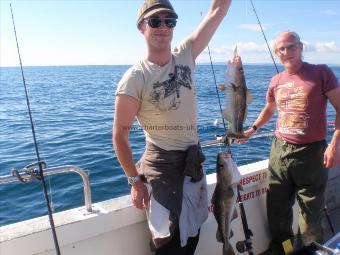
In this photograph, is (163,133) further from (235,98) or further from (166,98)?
(235,98)

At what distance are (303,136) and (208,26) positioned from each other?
1.41 meters

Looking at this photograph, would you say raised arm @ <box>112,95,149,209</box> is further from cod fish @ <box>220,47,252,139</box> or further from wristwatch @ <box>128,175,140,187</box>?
cod fish @ <box>220,47,252,139</box>

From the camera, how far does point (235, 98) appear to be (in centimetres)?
295

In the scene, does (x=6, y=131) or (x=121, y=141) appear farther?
(x=6, y=131)

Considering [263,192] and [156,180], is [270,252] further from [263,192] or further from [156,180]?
[156,180]

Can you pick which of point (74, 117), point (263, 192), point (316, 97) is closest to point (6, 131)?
point (74, 117)

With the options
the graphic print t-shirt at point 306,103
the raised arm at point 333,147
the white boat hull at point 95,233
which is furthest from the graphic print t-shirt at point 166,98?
the raised arm at point 333,147

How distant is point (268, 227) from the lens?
430 centimetres

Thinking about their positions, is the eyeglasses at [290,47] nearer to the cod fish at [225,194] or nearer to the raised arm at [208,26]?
the raised arm at [208,26]

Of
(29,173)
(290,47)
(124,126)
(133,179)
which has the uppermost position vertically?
(290,47)

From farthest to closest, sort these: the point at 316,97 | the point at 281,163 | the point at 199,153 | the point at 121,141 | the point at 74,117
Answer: the point at 74,117
the point at 281,163
the point at 316,97
the point at 199,153
the point at 121,141

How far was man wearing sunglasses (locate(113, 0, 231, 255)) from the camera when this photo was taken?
2.75 metres

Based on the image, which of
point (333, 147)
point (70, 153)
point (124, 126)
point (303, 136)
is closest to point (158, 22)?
point (124, 126)

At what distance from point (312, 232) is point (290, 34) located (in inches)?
78.1
